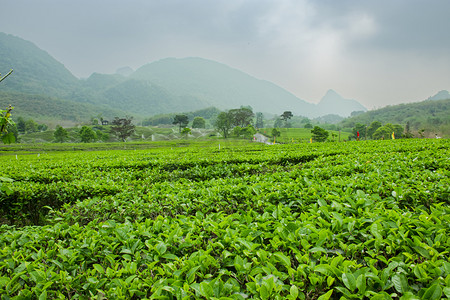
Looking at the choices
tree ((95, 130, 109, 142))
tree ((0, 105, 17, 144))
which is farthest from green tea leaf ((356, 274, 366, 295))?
tree ((95, 130, 109, 142))

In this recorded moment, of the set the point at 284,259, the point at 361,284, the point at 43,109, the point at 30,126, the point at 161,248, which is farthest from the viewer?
the point at 43,109

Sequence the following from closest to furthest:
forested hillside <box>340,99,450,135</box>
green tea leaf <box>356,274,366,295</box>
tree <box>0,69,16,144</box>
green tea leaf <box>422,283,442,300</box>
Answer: green tea leaf <box>422,283,442,300</box> → green tea leaf <box>356,274,366,295</box> → tree <box>0,69,16,144</box> → forested hillside <box>340,99,450,135</box>

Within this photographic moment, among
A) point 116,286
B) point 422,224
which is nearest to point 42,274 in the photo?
point 116,286

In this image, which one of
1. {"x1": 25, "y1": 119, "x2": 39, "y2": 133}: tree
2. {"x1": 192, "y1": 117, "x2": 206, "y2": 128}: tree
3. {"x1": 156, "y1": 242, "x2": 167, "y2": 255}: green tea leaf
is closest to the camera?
{"x1": 156, "y1": 242, "x2": 167, "y2": 255}: green tea leaf

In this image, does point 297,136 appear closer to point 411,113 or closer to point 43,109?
point 411,113

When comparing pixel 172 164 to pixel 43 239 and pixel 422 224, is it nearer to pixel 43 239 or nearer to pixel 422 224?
pixel 43 239

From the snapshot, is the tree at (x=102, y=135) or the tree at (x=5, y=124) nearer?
the tree at (x=5, y=124)

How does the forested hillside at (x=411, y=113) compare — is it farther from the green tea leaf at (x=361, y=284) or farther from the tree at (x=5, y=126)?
the tree at (x=5, y=126)

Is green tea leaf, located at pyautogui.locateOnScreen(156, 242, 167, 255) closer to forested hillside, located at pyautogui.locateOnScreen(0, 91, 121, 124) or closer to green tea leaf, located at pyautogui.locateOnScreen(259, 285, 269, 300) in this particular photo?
green tea leaf, located at pyautogui.locateOnScreen(259, 285, 269, 300)

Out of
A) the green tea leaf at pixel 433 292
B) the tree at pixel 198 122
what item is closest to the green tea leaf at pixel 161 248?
Result: the green tea leaf at pixel 433 292

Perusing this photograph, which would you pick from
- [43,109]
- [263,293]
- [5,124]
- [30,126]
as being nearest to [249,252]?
[263,293]

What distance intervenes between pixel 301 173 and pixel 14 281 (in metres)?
4.04

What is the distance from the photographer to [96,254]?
188 centimetres

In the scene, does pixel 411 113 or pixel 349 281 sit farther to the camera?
pixel 411 113
